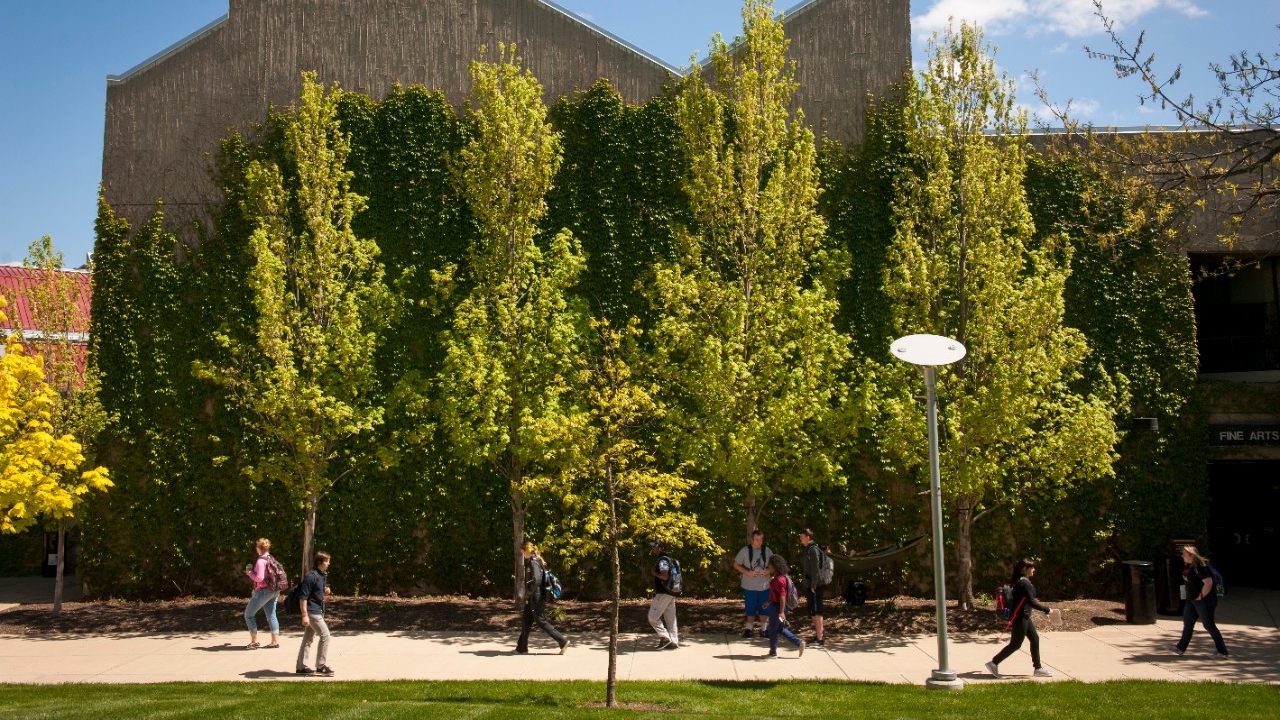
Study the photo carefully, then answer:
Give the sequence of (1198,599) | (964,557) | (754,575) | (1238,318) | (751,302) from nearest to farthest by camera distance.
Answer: (1198,599), (754,575), (751,302), (964,557), (1238,318)

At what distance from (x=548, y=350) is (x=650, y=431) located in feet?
9.78

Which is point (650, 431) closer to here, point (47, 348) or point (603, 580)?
point (603, 580)

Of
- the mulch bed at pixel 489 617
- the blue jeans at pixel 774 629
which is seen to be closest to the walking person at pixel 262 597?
the mulch bed at pixel 489 617

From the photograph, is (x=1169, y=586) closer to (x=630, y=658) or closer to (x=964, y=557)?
(x=964, y=557)

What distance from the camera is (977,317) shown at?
16.1 metres

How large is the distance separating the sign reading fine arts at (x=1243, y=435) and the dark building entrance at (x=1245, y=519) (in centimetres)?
175

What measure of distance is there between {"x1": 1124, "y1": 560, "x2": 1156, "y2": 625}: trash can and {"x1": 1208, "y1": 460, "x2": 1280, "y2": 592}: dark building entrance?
6.16 meters

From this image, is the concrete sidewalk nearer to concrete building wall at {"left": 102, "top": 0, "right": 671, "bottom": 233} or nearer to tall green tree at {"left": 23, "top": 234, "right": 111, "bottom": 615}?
tall green tree at {"left": 23, "top": 234, "right": 111, "bottom": 615}

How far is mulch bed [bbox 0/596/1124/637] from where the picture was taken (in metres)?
15.8

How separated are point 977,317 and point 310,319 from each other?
11.4 meters

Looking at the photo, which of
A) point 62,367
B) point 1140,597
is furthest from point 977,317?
point 62,367

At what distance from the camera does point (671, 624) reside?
14.2 metres

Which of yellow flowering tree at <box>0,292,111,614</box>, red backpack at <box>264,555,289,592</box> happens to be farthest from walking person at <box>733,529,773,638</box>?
yellow flowering tree at <box>0,292,111,614</box>

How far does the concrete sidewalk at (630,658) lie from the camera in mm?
12125
